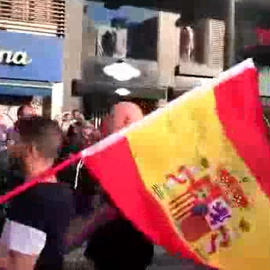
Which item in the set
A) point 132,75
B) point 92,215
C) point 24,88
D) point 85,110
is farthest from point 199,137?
point 132,75

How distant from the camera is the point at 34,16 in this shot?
48.9 ft

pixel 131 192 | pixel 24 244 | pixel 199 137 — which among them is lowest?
pixel 24 244

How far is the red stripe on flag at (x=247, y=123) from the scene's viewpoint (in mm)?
2168

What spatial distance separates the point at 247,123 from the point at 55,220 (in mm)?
667

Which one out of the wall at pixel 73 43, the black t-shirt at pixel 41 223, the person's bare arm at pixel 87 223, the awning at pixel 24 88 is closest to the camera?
the black t-shirt at pixel 41 223

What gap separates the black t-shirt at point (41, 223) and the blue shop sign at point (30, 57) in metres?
11.7

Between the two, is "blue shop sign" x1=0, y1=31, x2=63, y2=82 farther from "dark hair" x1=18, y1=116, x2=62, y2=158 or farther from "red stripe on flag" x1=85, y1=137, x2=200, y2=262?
"red stripe on flag" x1=85, y1=137, x2=200, y2=262

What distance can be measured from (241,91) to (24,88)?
12.0 metres

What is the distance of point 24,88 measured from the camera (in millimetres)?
13945

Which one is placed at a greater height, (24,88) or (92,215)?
(24,88)

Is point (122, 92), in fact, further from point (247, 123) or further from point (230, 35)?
point (247, 123)

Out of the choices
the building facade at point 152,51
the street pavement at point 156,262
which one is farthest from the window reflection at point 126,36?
the street pavement at point 156,262

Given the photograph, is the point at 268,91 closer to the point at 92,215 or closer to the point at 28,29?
the point at 28,29

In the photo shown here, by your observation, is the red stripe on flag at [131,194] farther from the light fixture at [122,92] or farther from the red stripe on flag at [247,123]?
the light fixture at [122,92]
